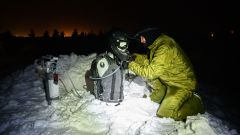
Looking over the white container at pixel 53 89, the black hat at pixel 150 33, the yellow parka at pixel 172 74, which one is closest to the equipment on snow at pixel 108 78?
the yellow parka at pixel 172 74

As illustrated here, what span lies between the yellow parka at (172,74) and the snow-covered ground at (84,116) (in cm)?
32

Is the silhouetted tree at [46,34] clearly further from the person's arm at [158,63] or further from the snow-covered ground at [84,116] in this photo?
the person's arm at [158,63]

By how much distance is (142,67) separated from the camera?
5953 mm

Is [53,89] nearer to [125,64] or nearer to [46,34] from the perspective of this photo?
[125,64]

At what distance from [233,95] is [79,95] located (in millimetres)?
7809

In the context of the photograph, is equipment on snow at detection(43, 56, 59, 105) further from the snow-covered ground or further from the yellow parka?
the yellow parka

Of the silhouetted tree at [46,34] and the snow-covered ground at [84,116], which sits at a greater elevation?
the silhouetted tree at [46,34]

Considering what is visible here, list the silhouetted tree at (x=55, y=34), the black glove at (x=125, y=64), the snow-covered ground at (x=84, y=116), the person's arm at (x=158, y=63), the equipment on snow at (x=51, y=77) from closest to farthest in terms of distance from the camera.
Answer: the snow-covered ground at (x=84, y=116), the person's arm at (x=158, y=63), the black glove at (x=125, y=64), the equipment on snow at (x=51, y=77), the silhouetted tree at (x=55, y=34)

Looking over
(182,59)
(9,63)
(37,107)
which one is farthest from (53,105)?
(9,63)

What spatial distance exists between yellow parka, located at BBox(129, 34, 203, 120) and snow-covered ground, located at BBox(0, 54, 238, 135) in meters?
0.32

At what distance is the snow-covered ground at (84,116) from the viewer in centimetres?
541

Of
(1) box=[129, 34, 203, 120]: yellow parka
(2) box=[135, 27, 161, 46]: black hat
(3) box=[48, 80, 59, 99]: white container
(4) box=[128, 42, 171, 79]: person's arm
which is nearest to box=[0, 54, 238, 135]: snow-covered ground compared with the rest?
(3) box=[48, 80, 59, 99]: white container

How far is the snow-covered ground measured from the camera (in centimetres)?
541

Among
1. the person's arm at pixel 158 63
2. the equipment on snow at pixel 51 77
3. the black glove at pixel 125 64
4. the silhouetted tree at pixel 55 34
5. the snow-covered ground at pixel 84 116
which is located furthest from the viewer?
the silhouetted tree at pixel 55 34
